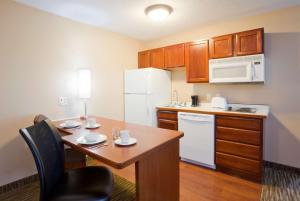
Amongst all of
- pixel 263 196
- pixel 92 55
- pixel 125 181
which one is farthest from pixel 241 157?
pixel 92 55

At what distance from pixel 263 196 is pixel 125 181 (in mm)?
1650

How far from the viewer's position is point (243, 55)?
8.38 feet

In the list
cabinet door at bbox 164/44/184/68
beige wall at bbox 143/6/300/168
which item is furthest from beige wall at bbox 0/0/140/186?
beige wall at bbox 143/6/300/168

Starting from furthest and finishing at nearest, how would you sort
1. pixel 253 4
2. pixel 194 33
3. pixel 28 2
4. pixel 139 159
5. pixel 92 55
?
pixel 194 33 → pixel 92 55 → pixel 253 4 → pixel 28 2 → pixel 139 159

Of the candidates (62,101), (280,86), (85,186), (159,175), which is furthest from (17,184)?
(280,86)

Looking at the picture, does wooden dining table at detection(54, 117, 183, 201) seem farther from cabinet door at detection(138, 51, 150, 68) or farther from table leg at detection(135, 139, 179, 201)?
cabinet door at detection(138, 51, 150, 68)

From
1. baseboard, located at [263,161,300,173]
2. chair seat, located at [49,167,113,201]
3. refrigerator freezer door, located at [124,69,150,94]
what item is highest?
refrigerator freezer door, located at [124,69,150,94]

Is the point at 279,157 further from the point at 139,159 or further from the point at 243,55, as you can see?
the point at 139,159

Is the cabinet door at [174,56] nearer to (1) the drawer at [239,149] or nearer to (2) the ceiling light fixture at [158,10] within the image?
(2) the ceiling light fixture at [158,10]

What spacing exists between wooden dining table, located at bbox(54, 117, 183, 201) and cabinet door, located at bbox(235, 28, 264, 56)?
5.70 ft

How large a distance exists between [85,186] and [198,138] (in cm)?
189

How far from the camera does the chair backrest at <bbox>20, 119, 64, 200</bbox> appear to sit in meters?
1.14

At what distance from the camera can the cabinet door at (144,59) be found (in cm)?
372

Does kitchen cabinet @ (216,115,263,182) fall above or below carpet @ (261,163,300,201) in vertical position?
above
